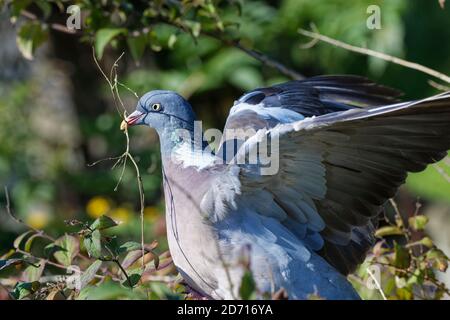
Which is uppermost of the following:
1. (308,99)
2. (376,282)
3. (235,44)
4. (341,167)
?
(235,44)

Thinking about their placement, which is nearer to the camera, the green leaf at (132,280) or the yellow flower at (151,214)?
the green leaf at (132,280)

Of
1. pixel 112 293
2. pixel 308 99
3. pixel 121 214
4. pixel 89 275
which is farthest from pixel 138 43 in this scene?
pixel 121 214

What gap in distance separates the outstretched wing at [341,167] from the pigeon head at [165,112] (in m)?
0.36

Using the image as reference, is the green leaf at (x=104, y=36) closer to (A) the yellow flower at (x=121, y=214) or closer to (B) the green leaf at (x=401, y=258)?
(B) the green leaf at (x=401, y=258)

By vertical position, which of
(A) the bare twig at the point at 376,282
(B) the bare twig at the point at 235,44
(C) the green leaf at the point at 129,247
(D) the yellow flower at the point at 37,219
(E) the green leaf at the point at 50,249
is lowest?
(D) the yellow flower at the point at 37,219

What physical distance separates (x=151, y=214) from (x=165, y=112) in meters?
2.64

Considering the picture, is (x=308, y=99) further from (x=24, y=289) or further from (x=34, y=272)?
(x=24, y=289)

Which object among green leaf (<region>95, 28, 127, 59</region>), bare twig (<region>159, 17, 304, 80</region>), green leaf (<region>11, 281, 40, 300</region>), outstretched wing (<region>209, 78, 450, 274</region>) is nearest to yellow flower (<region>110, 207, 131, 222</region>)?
bare twig (<region>159, 17, 304, 80</region>)

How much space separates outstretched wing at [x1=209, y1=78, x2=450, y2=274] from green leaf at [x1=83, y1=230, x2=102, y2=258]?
0.57 m

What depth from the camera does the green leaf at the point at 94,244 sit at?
2.49 meters

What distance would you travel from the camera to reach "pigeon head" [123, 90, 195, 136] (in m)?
3.19

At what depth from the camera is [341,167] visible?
9.70ft

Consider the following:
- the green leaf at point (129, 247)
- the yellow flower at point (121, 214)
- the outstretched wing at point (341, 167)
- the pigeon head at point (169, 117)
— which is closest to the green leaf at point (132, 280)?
the green leaf at point (129, 247)
